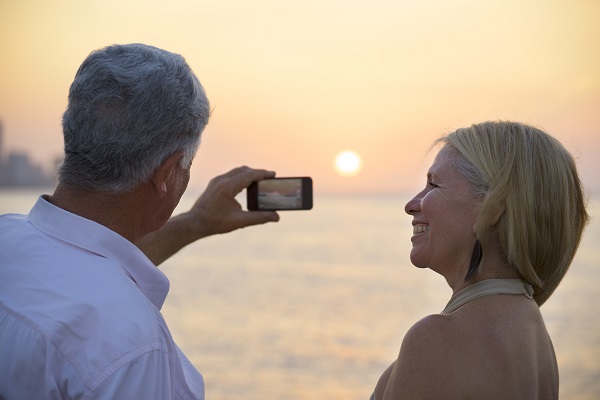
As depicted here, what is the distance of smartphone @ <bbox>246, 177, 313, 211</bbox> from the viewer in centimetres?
338

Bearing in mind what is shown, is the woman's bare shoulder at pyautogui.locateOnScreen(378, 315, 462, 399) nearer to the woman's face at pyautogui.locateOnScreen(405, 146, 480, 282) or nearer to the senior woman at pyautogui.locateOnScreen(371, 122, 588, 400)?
the senior woman at pyautogui.locateOnScreen(371, 122, 588, 400)

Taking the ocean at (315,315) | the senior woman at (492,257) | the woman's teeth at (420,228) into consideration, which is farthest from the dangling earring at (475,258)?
the ocean at (315,315)

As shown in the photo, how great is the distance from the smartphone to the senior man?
98cm

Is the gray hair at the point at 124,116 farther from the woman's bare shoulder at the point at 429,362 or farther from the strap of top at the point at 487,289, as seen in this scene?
the strap of top at the point at 487,289

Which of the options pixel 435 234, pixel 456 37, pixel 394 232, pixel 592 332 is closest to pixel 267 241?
pixel 394 232

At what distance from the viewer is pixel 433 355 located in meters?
2.47

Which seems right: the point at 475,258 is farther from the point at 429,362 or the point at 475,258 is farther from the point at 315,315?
the point at 315,315

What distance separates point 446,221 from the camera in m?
2.84

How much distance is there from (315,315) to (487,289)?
49.1 feet

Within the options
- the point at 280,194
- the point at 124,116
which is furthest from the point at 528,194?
the point at 124,116

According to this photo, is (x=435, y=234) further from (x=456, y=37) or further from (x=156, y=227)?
(x=456, y=37)

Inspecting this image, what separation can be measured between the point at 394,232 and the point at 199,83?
1635 inches

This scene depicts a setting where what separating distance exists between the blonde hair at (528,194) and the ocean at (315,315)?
2.10 metres

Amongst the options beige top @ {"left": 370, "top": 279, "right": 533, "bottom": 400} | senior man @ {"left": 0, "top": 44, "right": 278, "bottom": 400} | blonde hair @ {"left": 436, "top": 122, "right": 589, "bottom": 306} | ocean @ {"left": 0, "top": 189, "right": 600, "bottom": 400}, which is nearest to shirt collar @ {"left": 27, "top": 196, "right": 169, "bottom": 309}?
senior man @ {"left": 0, "top": 44, "right": 278, "bottom": 400}
